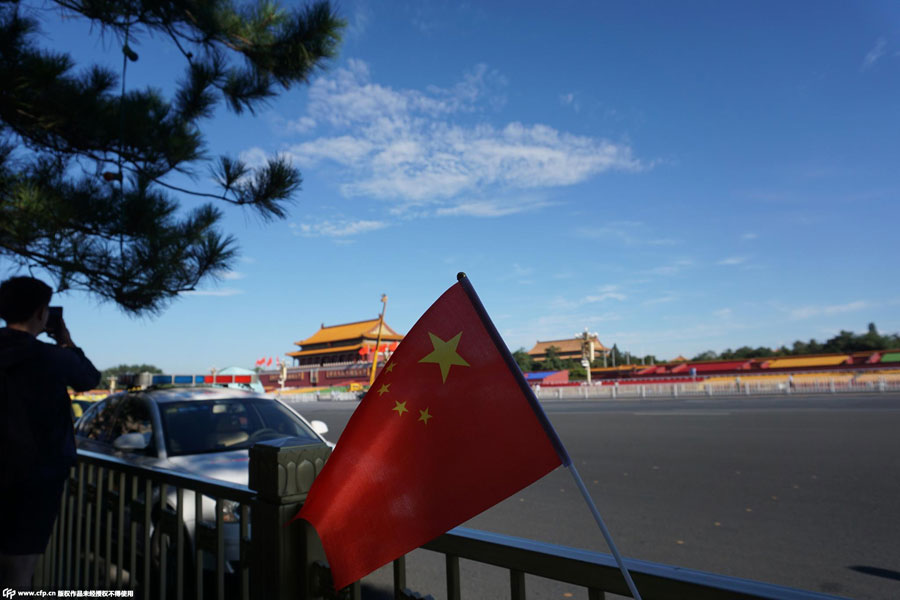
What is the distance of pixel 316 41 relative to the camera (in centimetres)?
503

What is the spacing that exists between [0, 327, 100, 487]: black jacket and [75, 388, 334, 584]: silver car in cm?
134

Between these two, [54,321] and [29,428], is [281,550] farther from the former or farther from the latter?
[54,321]

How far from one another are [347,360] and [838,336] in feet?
168

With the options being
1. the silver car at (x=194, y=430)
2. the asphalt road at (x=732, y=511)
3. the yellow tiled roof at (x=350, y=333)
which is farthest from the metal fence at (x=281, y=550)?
the yellow tiled roof at (x=350, y=333)

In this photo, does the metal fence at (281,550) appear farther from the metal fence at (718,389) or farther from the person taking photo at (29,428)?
the metal fence at (718,389)

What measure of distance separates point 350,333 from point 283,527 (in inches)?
2724

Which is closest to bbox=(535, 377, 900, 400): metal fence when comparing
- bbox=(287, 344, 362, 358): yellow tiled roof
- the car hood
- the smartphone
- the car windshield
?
the car windshield

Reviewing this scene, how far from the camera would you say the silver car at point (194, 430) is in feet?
13.1

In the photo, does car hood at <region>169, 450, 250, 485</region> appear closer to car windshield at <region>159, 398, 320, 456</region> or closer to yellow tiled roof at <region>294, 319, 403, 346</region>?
car windshield at <region>159, 398, 320, 456</region>

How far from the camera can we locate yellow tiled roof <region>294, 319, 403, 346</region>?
218ft

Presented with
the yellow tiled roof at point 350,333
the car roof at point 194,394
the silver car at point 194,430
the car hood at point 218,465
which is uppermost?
the yellow tiled roof at point 350,333

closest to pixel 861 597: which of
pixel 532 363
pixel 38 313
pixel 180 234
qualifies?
pixel 38 313

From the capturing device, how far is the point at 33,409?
2336 millimetres

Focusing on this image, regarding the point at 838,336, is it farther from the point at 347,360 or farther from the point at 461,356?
the point at 461,356
